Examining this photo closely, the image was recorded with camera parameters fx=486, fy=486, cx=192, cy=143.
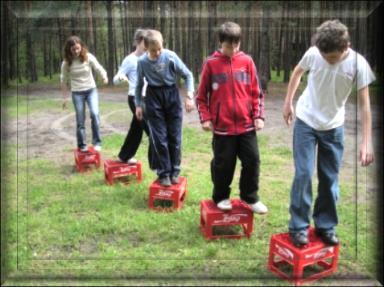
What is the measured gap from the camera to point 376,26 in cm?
310

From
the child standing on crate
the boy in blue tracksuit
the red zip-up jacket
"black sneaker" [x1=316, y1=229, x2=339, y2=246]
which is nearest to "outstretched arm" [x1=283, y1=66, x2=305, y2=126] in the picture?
the red zip-up jacket

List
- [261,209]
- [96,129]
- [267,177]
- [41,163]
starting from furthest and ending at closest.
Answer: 1. [41,163]
2. [96,129]
3. [267,177]
4. [261,209]

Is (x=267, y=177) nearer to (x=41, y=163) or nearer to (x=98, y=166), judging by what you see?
(x=98, y=166)

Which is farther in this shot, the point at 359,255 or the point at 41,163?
the point at 41,163

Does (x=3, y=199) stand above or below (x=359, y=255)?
above

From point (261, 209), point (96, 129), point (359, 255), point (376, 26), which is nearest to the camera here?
point (376, 26)

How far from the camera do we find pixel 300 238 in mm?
3457

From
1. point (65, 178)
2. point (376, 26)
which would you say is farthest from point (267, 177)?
point (376, 26)

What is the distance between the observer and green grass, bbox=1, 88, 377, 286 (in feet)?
11.8

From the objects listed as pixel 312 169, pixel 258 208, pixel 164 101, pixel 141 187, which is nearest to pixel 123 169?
pixel 141 187

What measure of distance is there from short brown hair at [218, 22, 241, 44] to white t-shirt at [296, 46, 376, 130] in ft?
1.84

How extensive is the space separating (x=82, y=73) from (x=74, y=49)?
3.15ft

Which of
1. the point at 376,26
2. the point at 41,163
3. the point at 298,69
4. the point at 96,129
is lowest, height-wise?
the point at 41,163

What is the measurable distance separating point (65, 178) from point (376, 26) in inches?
170
